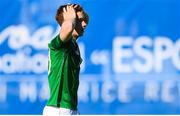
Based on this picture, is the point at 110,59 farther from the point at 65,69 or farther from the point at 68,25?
the point at 68,25

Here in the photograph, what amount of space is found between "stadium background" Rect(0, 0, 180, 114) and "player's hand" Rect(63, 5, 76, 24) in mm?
2896

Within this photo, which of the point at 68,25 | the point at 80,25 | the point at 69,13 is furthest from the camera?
the point at 80,25

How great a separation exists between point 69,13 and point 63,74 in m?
0.35

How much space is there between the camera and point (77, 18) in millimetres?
3980

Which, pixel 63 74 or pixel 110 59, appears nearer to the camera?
pixel 63 74

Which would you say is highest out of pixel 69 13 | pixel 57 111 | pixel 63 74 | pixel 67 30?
pixel 69 13

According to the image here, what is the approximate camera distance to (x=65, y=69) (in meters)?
3.91

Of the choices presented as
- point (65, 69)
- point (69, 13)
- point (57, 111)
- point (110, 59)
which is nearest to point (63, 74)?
point (65, 69)

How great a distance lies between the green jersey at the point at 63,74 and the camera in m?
3.89

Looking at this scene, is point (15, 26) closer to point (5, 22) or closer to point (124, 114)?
point (5, 22)

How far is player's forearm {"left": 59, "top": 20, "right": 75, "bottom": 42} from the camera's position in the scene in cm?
376

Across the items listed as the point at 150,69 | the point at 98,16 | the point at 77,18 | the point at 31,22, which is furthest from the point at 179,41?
the point at 77,18

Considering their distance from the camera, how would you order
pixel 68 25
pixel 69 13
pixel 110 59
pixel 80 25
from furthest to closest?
pixel 110 59 → pixel 80 25 → pixel 69 13 → pixel 68 25

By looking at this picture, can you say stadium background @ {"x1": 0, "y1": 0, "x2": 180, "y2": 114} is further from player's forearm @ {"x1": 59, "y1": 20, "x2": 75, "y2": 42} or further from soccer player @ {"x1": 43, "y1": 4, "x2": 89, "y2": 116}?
player's forearm @ {"x1": 59, "y1": 20, "x2": 75, "y2": 42}
